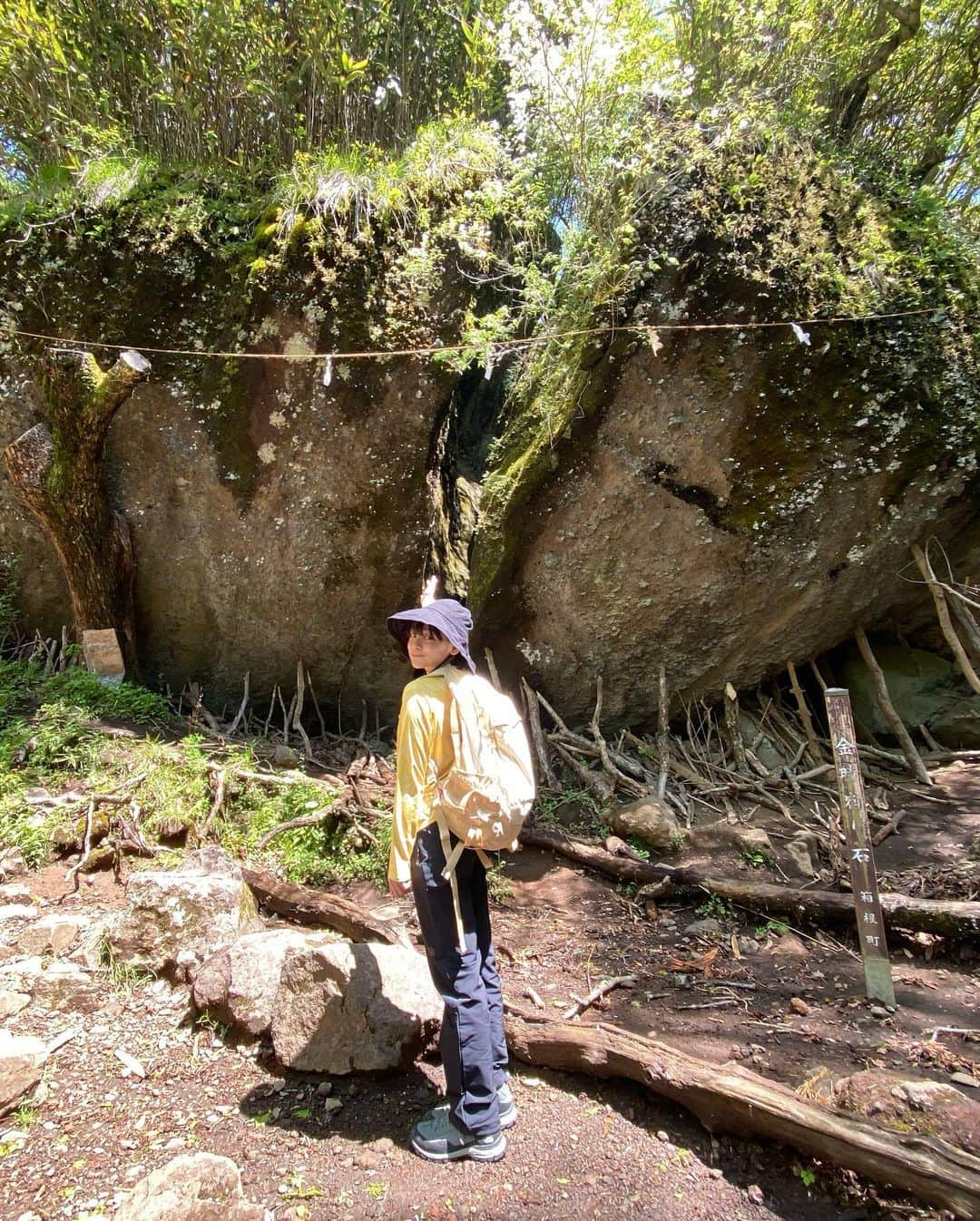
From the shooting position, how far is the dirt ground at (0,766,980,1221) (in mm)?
1995

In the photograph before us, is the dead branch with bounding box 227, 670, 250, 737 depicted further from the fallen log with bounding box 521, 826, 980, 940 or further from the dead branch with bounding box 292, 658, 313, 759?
the fallen log with bounding box 521, 826, 980, 940

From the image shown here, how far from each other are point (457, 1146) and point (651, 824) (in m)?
2.67

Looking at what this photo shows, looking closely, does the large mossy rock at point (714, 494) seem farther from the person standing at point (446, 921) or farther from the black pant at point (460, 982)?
the black pant at point (460, 982)

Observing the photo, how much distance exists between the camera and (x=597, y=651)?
5.59 metres

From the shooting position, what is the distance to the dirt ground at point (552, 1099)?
200 centimetres

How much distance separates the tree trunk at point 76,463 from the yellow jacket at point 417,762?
455 cm

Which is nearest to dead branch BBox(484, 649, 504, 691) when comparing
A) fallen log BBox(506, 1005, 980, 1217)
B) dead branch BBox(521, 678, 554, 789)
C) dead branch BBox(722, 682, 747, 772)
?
dead branch BBox(521, 678, 554, 789)

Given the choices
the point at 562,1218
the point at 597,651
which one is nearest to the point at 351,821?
the point at 597,651

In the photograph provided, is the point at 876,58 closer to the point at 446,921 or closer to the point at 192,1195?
the point at 446,921

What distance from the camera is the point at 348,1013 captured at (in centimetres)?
260

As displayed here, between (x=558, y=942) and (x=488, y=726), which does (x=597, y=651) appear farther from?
(x=488, y=726)

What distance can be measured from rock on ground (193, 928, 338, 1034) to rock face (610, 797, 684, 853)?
7.75ft

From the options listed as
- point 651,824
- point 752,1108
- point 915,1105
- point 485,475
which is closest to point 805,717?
point 651,824

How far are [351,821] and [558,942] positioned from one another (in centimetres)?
159
